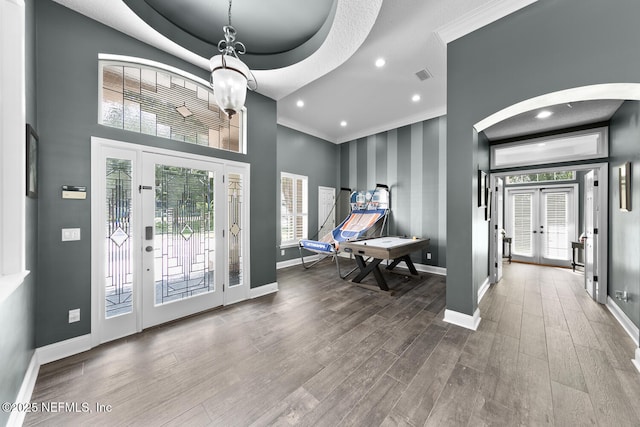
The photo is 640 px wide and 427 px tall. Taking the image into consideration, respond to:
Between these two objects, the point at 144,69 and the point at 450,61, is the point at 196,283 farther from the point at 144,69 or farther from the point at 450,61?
the point at 450,61

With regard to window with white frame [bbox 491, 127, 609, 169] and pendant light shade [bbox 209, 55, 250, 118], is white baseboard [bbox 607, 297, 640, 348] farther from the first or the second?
pendant light shade [bbox 209, 55, 250, 118]

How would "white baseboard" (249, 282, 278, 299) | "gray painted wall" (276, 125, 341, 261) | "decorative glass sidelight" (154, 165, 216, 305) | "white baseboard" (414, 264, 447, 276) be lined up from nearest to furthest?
"decorative glass sidelight" (154, 165, 216, 305) < "white baseboard" (249, 282, 278, 299) < "white baseboard" (414, 264, 447, 276) < "gray painted wall" (276, 125, 341, 261)

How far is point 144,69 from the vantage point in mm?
2738

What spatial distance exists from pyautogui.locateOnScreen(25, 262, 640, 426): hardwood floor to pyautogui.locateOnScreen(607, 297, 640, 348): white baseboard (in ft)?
0.25

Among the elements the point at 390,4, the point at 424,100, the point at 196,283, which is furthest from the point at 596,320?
the point at 196,283

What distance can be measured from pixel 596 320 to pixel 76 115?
6452 millimetres

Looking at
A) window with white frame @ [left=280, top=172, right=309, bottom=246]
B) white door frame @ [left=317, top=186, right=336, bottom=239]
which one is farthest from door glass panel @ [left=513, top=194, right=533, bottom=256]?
window with white frame @ [left=280, top=172, right=309, bottom=246]

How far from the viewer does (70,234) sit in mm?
2217

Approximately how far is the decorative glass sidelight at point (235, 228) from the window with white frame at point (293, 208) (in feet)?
6.92

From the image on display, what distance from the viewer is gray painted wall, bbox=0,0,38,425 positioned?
132 cm

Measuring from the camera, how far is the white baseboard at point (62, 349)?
2.07m

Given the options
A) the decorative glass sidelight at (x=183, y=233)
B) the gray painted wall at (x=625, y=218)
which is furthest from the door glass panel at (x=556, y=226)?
the decorative glass sidelight at (x=183, y=233)

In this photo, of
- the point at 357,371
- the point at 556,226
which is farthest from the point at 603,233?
the point at 357,371

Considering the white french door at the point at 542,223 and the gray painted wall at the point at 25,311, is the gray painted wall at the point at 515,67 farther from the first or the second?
the white french door at the point at 542,223
